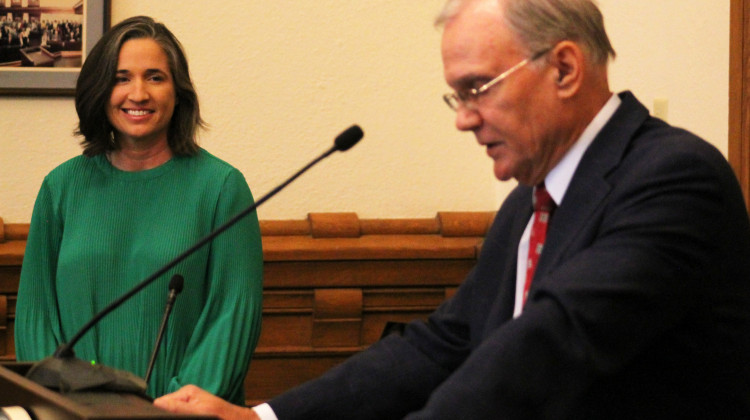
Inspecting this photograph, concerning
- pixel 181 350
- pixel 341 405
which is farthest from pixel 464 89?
pixel 181 350

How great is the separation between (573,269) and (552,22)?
47 centimetres

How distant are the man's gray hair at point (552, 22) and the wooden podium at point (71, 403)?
2.73ft

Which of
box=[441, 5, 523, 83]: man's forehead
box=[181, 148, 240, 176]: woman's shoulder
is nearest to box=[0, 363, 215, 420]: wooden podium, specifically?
box=[441, 5, 523, 83]: man's forehead

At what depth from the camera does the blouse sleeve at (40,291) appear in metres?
2.81

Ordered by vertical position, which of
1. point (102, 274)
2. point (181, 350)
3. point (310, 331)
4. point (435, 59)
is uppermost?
point (435, 59)

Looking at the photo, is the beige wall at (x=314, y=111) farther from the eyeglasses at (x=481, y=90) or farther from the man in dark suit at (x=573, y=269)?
the eyeglasses at (x=481, y=90)

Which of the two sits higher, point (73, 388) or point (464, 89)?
point (464, 89)

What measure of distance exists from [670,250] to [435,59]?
2.55 m

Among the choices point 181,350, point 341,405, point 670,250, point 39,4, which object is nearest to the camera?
point 670,250

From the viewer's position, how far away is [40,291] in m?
2.86

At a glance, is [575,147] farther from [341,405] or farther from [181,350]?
[181,350]

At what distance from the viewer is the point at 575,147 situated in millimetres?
1795

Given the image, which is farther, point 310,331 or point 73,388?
point 310,331

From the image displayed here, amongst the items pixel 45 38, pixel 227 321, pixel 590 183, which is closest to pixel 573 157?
pixel 590 183
